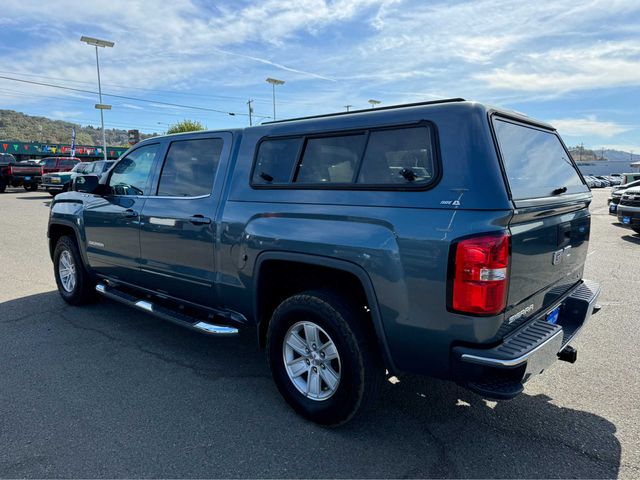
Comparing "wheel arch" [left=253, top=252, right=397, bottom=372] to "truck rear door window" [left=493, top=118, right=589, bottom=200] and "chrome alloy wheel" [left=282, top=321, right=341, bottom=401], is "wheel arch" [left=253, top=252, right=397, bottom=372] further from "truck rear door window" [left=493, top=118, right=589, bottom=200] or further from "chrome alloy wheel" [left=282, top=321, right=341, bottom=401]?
"truck rear door window" [left=493, top=118, right=589, bottom=200]

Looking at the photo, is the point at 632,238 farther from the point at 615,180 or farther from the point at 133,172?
the point at 615,180

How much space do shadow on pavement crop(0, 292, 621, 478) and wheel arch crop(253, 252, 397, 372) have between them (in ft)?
1.67

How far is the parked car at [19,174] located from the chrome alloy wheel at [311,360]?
26.6 metres

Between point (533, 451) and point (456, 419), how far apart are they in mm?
503

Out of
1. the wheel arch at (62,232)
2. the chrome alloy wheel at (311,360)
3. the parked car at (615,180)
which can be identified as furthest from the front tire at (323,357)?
the parked car at (615,180)

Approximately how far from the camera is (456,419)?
300 cm

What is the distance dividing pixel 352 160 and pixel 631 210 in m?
10.3

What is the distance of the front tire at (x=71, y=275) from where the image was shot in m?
5.21

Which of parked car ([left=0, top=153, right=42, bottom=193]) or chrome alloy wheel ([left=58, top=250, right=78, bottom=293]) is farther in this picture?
parked car ([left=0, top=153, right=42, bottom=193])

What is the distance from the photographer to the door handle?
3.50 m

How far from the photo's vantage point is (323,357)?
2898mm

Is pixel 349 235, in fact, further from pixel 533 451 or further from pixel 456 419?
pixel 533 451

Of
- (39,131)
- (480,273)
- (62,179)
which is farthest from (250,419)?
(39,131)

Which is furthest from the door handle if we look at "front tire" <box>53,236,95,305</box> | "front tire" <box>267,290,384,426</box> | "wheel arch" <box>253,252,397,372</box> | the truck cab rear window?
"front tire" <box>53,236,95,305</box>
